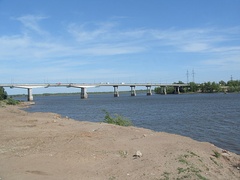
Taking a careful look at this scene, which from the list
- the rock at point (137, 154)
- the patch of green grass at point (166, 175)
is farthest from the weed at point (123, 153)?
the patch of green grass at point (166, 175)

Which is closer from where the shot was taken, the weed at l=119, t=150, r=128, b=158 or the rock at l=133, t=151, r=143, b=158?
the rock at l=133, t=151, r=143, b=158

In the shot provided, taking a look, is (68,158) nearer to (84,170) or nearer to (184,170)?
(84,170)

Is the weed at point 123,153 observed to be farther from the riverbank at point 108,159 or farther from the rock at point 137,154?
the rock at point 137,154

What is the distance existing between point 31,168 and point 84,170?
189 centimetres

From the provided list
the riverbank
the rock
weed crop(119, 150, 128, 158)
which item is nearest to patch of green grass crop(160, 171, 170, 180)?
the riverbank

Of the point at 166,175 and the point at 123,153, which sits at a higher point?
the point at 123,153

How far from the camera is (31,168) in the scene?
11352 mm

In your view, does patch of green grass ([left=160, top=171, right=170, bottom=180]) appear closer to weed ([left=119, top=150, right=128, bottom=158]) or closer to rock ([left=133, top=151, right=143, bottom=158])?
rock ([left=133, top=151, right=143, bottom=158])

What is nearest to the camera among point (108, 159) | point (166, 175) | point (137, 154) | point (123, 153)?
point (166, 175)

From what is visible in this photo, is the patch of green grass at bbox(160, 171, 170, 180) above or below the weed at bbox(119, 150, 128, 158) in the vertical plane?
below

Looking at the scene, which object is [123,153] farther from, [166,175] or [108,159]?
[166,175]

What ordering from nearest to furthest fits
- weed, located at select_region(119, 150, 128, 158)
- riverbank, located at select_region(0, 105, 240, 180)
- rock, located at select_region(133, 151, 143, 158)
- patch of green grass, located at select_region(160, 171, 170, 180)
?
patch of green grass, located at select_region(160, 171, 170, 180) < riverbank, located at select_region(0, 105, 240, 180) < rock, located at select_region(133, 151, 143, 158) < weed, located at select_region(119, 150, 128, 158)

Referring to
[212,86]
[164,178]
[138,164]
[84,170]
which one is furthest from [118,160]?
[212,86]

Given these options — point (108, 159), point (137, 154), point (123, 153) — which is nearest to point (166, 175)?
point (137, 154)
